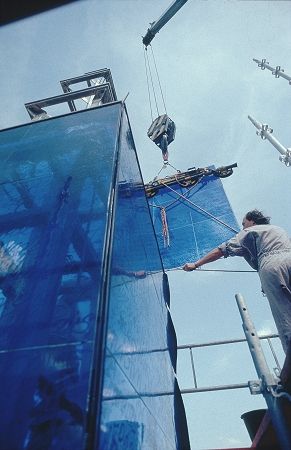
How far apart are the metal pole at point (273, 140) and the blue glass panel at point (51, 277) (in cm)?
1175

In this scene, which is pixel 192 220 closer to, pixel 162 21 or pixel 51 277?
pixel 51 277

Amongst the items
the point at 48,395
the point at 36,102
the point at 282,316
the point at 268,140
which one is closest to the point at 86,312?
the point at 48,395

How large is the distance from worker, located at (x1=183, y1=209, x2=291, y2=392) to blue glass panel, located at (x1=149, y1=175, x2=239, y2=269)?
238 centimetres

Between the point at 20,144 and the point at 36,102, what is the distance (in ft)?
9.49

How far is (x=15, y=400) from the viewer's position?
3.58ft

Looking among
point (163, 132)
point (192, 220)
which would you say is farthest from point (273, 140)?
point (192, 220)

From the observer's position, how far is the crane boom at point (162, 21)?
15260 mm

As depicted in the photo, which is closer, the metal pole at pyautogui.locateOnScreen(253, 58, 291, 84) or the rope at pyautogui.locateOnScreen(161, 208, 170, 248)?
the rope at pyautogui.locateOnScreen(161, 208, 170, 248)

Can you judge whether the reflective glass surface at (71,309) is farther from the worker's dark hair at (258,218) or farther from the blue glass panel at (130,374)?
the worker's dark hair at (258,218)

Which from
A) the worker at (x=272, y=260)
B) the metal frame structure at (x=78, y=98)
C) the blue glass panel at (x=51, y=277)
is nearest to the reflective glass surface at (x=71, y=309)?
the blue glass panel at (x=51, y=277)

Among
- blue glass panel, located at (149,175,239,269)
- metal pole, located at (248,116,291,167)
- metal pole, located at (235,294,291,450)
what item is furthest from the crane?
metal pole, located at (235,294,291,450)

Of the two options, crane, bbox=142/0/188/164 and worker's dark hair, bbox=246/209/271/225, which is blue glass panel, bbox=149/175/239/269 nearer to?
crane, bbox=142/0/188/164

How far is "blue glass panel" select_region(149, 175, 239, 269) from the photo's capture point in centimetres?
605

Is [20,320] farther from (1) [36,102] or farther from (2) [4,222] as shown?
(1) [36,102]
